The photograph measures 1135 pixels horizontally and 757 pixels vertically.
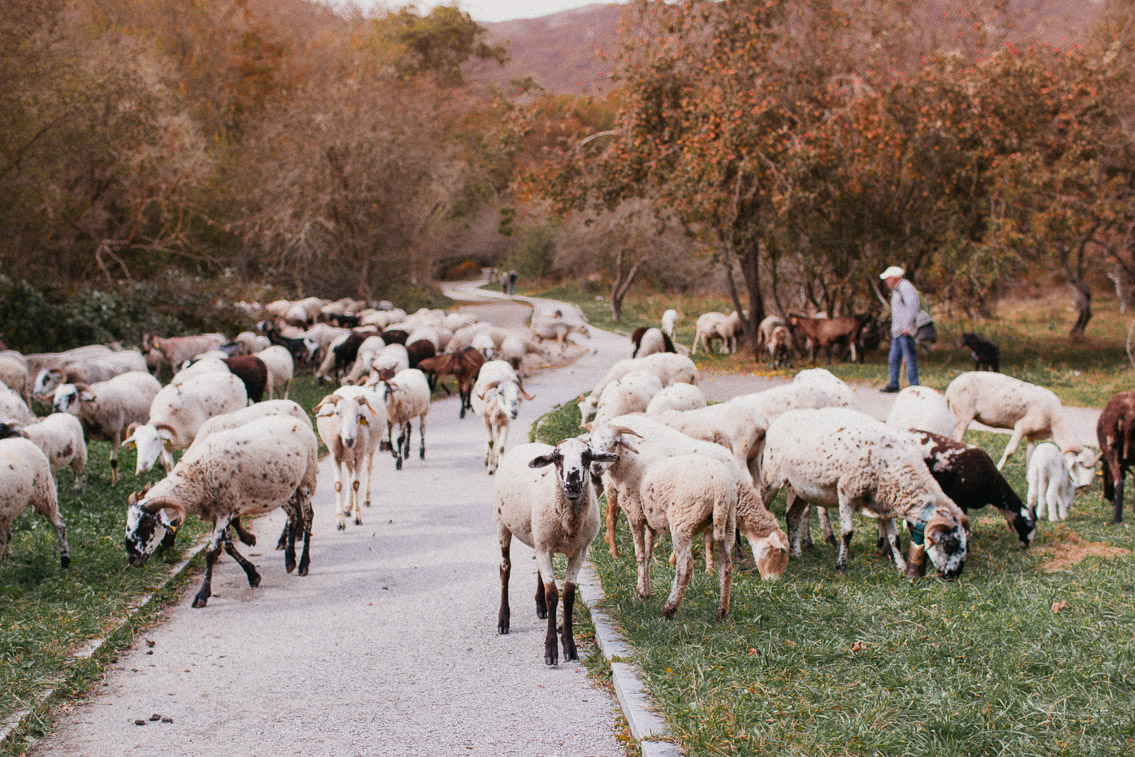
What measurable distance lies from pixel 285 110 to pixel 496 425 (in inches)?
1048

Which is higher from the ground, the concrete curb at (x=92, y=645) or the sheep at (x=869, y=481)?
the sheep at (x=869, y=481)

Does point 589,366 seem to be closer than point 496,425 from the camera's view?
No

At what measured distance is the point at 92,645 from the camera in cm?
543

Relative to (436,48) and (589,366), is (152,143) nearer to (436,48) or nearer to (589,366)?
(589,366)

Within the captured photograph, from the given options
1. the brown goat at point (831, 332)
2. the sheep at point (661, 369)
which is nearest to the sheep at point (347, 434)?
the sheep at point (661, 369)

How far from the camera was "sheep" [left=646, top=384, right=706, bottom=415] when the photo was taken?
8984 mm

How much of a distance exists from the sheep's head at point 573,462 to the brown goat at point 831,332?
1648 cm

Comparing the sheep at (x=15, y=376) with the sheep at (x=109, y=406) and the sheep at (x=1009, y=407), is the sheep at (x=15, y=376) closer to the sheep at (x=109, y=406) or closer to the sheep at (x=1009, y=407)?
the sheep at (x=109, y=406)

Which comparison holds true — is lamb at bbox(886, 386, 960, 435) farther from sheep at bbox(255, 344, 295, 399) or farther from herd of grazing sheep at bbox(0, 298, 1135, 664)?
sheep at bbox(255, 344, 295, 399)

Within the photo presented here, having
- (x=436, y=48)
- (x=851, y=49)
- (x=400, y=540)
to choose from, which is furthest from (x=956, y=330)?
(x=436, y=48)

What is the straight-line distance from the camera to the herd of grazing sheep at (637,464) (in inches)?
225

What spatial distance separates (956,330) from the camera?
25.6 metres

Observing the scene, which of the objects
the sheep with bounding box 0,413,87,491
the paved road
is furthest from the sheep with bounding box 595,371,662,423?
the sheep with bounding box 0,413,87,491

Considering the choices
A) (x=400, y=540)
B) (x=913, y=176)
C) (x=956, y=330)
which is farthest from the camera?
(x=956, y=330)
